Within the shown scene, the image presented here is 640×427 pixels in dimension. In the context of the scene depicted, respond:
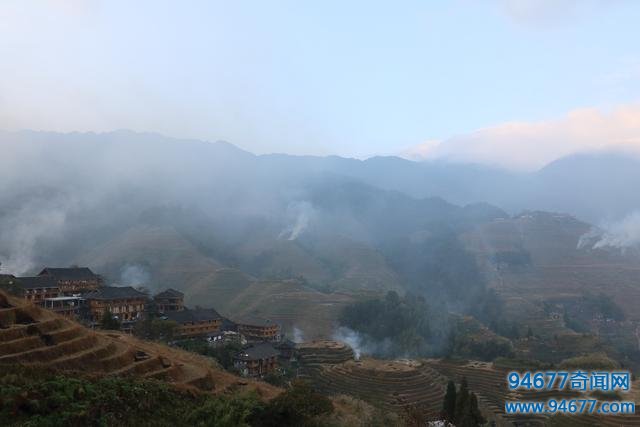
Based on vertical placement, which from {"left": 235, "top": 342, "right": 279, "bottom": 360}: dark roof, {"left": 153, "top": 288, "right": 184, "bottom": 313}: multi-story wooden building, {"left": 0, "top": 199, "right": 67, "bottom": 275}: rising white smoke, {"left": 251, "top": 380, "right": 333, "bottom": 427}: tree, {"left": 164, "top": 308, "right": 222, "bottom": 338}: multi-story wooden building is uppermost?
{"left": 0, "top": 199, "right": 67, "bottom": 275}: rising white smoke

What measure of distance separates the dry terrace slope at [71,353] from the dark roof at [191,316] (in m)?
27.1

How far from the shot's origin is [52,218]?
110 metres

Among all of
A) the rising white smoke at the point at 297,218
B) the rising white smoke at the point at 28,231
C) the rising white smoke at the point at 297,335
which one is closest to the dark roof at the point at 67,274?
the rising white smoke at the point at 297,335

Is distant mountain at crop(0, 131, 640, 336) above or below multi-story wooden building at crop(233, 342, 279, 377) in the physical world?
above

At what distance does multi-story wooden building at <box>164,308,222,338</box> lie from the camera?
4741 cm

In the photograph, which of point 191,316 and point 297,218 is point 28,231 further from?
point 297,218

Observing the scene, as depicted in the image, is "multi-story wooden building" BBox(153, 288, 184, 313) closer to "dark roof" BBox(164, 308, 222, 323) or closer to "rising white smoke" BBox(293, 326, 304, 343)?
"dark roof" BBox(164, 308, 222, 323)

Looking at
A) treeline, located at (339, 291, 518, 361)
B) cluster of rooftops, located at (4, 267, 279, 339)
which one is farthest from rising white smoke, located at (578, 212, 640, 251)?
cluster of rooftops, located at (4, 267, 279, 339)

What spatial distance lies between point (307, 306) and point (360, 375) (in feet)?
95.1

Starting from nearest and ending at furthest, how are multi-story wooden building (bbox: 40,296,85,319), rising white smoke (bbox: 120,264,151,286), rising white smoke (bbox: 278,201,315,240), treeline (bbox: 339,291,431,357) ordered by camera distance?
multi-story wooden building (bbox: 40,296,85,319), treeline (bbox: 339,291,431,357), rising white smoke (bbox: 120,264,151,286), rising white smoke (bbox: 278,201,315,240)

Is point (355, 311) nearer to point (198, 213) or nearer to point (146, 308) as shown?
point (146, 308)

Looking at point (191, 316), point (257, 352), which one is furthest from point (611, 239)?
point (191, 316)

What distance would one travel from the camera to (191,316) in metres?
49.2

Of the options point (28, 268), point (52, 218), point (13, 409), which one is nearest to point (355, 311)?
point (28, 268)
